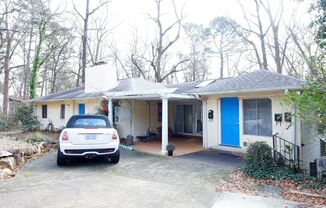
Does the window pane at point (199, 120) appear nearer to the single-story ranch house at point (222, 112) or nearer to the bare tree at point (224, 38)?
the single-story ranch house at point (222, 112)

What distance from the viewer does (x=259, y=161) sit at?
7.40 metres

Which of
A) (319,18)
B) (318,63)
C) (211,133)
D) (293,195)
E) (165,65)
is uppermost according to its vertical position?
(165,65)

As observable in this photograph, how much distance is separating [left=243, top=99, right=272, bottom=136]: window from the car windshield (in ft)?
18.6

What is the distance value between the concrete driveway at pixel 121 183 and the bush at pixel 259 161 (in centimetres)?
61

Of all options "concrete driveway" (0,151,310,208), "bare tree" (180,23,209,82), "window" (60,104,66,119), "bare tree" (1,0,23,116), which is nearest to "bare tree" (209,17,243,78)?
"bare tree" (180,23,209,82)

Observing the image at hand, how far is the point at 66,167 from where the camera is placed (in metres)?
7.97

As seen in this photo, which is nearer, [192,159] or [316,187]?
[316,187]

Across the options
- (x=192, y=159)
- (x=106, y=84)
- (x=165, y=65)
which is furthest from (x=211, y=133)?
(x=165, y=65)

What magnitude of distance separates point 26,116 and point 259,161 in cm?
1866

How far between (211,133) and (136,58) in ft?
66.1

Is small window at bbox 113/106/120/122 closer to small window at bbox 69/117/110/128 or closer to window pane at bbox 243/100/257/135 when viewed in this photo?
small window at bbox 69/117/110/128

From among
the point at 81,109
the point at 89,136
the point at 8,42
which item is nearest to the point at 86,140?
the point at 89,136

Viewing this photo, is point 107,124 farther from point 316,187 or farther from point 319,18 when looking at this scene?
point 319,18

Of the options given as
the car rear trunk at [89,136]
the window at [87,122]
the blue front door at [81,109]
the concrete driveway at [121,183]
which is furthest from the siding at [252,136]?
the blue front door at [81,109]
